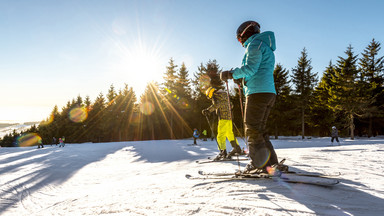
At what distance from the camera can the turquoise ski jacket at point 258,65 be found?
8.61ft

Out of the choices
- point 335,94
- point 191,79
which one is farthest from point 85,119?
point 335,94

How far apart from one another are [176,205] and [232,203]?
0.54 metres

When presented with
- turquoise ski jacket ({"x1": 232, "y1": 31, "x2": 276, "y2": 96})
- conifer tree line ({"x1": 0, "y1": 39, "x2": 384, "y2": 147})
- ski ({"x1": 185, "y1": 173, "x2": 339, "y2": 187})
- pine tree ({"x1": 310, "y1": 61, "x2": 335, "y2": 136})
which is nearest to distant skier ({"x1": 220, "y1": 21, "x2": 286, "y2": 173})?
turquoise ski jacket ({"x1": 232, "y1": 31, "x2": 276, "y2": 96})

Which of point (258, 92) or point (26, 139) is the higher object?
point (258, 92)

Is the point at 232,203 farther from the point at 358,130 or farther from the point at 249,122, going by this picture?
the point at 358,130

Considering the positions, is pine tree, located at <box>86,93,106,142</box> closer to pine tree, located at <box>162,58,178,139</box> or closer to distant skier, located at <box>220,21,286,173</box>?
pine tree, located at <box>162,58,178,139</box>

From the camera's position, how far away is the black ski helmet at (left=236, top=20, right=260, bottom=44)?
291 cm

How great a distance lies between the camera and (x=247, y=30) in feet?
9.59

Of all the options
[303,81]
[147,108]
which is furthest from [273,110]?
[147,108]

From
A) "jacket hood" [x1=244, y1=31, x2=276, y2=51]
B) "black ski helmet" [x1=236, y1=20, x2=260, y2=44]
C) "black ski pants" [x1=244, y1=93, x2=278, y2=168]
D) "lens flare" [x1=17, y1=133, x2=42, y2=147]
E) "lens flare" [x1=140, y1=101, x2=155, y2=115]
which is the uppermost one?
"lens flare" [x1=140, y1=101, x2=155, y2=115]

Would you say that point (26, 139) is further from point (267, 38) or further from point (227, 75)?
point (267, 38)

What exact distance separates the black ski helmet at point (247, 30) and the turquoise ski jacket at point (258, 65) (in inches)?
5.9

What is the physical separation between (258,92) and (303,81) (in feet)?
94.5

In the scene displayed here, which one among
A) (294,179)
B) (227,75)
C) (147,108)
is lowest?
(294,179)
